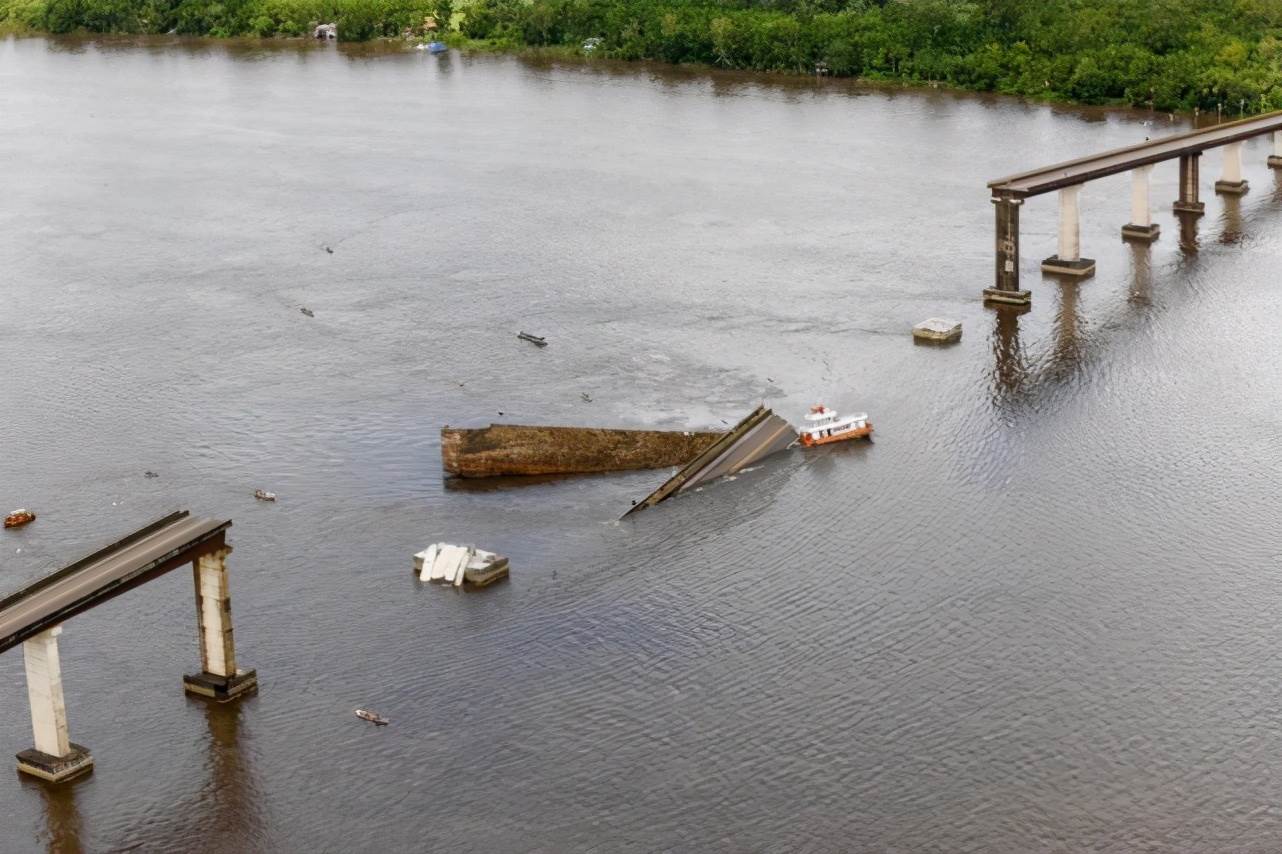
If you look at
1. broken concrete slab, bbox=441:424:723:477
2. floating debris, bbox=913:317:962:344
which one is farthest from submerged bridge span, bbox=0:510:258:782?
floating debris, bbox=913:317:962:344

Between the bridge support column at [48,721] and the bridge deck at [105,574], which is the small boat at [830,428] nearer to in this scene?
the bridge deck at [105,574]

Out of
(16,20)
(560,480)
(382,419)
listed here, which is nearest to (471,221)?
(382,419)

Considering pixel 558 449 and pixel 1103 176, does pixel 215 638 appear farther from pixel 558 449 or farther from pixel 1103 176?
pixel 1103 176

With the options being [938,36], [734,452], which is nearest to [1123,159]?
[734,452]

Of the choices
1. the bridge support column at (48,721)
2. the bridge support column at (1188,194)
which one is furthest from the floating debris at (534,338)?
the bridge support column at (1188,194)

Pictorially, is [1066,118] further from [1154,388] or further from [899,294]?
[1154,388]

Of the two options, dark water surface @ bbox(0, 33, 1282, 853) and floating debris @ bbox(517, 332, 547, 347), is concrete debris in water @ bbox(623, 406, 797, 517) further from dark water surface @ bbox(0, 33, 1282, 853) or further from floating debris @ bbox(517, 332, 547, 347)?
floating debris @ bbox(517, 332, 547, 347)
